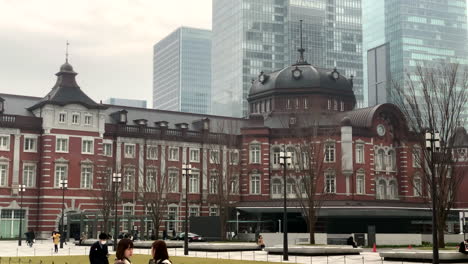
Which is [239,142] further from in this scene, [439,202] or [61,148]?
[439,202]

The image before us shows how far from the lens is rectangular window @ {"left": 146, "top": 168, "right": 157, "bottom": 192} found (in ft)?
232

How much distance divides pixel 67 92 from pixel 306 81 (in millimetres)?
26699

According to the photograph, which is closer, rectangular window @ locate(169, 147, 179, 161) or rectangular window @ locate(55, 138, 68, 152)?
rectangular window @ locate(55, 138, 68, 152)

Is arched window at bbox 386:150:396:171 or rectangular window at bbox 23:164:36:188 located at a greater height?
arched window at bbox 386:150:396:171

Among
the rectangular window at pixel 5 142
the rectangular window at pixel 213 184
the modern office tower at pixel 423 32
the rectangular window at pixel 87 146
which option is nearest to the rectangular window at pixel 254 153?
the rectangular window at pixel 213 184

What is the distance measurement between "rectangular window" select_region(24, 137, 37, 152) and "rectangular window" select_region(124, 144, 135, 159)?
31.4 ft

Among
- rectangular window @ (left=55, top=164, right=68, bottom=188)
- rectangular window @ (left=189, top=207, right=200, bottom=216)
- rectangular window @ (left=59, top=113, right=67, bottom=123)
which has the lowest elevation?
rectangular window @ (left=189, top=207, right=200, bottom=216)

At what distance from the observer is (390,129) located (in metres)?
75.6

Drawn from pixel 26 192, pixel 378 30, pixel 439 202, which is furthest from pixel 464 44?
pixel 439 202

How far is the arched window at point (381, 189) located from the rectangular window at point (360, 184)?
297 cm

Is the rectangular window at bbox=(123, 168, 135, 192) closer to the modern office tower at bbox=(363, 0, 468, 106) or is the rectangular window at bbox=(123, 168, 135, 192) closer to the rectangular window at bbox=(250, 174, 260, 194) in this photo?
the rectangular window at bbox=(250, 174, 260, 194)

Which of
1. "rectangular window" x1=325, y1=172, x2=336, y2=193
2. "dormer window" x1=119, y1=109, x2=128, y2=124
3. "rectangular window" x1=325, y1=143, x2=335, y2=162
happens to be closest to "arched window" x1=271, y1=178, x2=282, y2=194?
"rectangular window" x1=325, y1=172, x2=336, y2=193

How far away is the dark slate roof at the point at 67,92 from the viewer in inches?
2780

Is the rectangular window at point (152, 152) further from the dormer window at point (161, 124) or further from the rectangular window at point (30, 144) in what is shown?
the rectangular window at point (30, 144)
